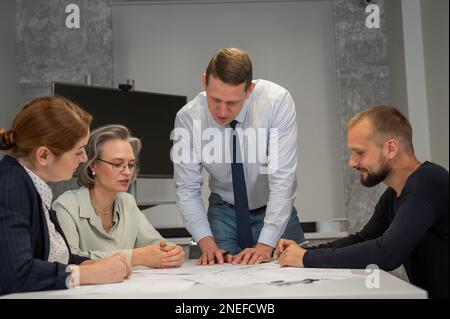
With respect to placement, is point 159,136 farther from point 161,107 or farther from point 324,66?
point 324,66

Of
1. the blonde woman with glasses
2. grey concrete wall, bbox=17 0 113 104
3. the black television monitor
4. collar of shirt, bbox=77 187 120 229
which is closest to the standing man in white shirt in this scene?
the blonde woman with glasses

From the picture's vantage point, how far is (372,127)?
170 centimetres

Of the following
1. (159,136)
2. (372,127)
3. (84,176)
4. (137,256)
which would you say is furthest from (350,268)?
(159,136)

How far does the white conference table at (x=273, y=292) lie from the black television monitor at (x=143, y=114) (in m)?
2.29

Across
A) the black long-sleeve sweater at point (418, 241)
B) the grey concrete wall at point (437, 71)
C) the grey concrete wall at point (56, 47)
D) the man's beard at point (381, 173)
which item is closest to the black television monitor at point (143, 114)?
the grey concrete wall at point (56, 47)

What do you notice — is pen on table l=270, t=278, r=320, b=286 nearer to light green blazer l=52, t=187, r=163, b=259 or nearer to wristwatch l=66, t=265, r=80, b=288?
wristwatch l=66, t=265, r=80, b=288

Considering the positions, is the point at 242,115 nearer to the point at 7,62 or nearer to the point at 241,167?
the point at 241,167

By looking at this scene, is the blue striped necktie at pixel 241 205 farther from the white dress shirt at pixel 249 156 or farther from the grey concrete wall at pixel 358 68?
the grey concrete wall at pixel 358 68

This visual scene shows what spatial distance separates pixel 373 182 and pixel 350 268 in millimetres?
304

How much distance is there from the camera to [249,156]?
7.42ft

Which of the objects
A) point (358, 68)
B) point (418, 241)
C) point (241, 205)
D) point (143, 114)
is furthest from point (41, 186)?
point (358, 68)

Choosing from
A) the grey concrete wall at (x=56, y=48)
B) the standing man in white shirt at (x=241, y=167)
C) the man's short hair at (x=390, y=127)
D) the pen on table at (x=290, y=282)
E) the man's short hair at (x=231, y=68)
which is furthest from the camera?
the grey concrete wall at (x=56, y=48)

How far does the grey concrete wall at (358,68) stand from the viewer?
4203mm

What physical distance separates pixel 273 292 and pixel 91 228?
1.08m
